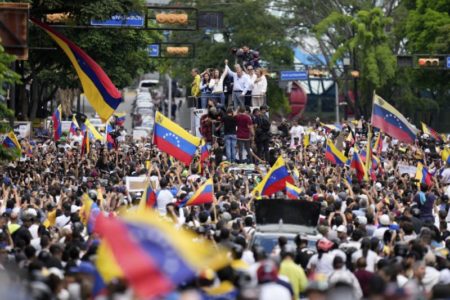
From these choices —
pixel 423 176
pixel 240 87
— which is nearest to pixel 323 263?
pixel 423 176

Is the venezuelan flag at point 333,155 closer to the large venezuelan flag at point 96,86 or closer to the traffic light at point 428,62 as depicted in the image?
the large venezuelan flag at point 96,86

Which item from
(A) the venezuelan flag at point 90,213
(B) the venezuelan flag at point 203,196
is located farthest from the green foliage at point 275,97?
(A) the venezuelan flag at point 90,213

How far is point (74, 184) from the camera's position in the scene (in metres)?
28.9

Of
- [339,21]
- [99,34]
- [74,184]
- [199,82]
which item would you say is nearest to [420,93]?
[339,21]

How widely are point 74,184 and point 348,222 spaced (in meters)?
8.91

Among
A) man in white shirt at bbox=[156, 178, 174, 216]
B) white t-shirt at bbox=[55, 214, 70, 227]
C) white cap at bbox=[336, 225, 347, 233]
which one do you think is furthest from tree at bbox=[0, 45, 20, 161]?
white cap at bbox=[336, 225, 347, 233]

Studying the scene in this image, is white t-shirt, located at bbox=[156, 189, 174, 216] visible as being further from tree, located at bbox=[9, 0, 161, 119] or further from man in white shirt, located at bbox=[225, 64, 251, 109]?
man in white shirt, located at bbox=[225, 64, 251, 109]

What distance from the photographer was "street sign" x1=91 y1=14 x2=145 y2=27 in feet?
117

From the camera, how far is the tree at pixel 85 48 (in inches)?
1289

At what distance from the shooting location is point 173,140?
28641 mm

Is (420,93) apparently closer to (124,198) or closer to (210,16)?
(210,16)

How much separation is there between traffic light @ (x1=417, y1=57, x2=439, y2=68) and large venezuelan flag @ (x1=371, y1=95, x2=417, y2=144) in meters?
20.3

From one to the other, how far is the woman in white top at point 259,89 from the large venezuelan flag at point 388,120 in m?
5.14

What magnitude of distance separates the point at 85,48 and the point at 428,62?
11.6 m
